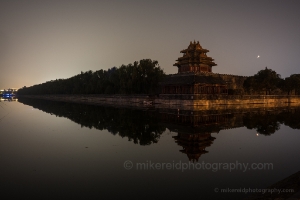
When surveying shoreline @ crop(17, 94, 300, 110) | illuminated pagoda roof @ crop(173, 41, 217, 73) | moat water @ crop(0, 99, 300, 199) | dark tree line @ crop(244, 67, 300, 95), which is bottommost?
moat water @ crop(0, 99, 300, 199)

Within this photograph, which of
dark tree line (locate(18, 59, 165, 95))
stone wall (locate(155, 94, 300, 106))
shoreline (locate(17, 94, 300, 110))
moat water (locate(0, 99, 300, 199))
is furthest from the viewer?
dark tree line (locate(18, 59, 165, 95))

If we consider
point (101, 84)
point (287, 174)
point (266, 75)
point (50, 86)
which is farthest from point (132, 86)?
point (50, 86)

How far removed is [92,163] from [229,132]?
43.2 ft

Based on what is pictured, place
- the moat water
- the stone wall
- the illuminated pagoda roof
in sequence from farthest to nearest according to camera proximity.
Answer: the illuminated pagoda roof, the stone wall, the moat water

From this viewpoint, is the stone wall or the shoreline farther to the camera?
the shoreline

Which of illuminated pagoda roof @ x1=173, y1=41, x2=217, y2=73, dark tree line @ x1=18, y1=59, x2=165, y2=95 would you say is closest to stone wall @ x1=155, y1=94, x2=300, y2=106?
dark tree line @ x1=18, y1=59, x2=165, y2=95

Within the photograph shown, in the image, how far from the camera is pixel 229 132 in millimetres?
19578

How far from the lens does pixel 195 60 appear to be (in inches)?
2334

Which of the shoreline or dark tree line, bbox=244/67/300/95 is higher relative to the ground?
dark tree line, bbox=244/67/300/95

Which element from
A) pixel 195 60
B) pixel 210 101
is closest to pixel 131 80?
pixel 195 60

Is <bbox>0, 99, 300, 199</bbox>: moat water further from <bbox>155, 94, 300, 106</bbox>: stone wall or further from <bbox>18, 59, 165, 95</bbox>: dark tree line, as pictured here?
<bbox>18, 59, 165, 95</bbox>: dark tree line

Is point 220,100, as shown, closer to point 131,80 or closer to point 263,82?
point 263,82

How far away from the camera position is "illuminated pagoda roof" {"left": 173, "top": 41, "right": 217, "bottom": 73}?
5916 cm

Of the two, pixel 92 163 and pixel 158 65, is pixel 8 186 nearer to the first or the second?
Result: pixel 92 163
